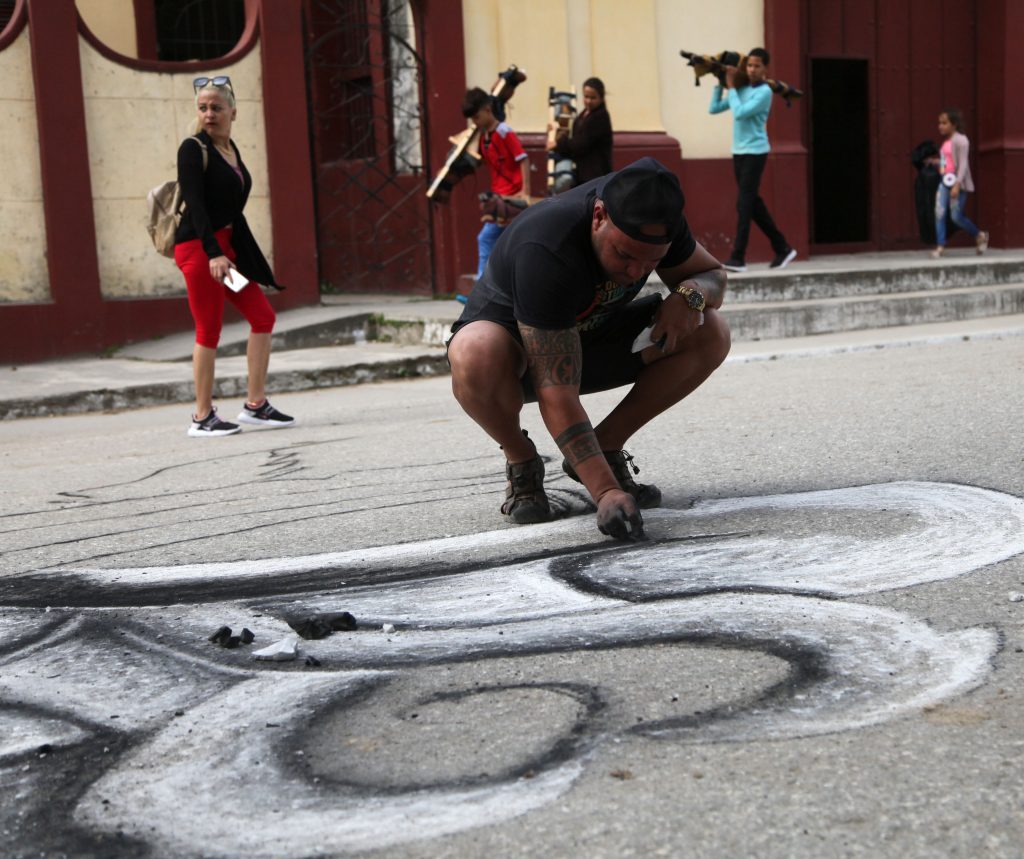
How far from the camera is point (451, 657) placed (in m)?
2.71

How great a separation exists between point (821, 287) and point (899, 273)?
2.52 feet

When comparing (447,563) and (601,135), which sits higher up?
(601,135)

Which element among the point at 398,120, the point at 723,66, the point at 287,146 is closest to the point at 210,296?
the point at 287,146

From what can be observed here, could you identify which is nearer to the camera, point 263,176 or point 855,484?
point 855,484

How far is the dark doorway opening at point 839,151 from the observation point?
555 inches

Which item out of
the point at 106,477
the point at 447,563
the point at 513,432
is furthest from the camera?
the point at 106,477

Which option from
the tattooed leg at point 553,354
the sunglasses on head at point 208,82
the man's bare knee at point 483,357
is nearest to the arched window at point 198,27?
the sunglasses on head at point 208,82

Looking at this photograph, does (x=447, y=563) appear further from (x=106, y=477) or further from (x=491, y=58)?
(x=491, y=58)

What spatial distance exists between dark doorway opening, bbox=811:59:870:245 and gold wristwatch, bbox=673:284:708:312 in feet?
36.0

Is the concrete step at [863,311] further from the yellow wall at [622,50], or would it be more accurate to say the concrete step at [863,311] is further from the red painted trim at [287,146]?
the red painted trim at [287,146]

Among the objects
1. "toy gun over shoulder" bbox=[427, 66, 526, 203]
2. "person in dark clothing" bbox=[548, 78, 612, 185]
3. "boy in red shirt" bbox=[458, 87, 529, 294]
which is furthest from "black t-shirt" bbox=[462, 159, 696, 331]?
"person in dark clothing" bbox=[548, 78, 612, 185]

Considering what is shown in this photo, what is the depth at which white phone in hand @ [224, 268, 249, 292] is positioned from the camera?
617 centimetres

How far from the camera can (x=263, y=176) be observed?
10.4 meters

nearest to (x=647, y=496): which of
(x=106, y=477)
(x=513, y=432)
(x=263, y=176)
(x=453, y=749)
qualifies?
(x=513, y=432)
